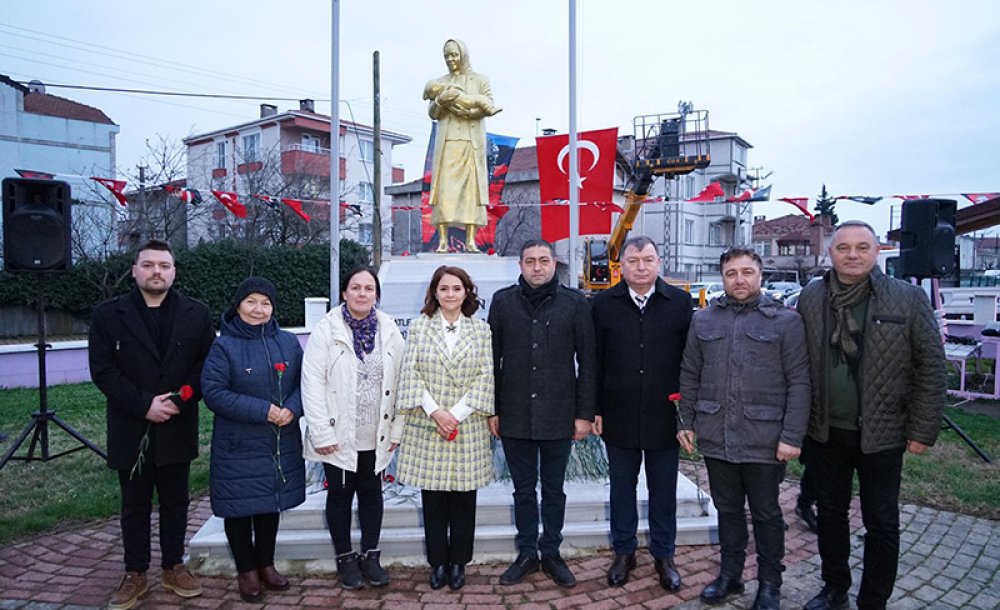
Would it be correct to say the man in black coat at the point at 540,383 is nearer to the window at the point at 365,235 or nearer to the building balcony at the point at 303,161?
the building balcony at the point at 303,161

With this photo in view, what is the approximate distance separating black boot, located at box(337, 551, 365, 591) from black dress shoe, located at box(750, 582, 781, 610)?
6.71 ft

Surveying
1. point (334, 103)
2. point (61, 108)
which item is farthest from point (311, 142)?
point (334, 103)

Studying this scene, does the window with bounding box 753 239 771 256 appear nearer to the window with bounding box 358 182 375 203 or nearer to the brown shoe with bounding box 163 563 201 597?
the window with bounding box 358 182 375 203

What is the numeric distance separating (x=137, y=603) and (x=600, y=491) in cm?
276

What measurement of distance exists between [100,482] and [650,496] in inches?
178

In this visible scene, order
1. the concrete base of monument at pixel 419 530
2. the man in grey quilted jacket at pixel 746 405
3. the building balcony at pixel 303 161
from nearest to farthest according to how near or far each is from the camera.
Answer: the man in grey quilted jacket at pixel 746 405, the concrete base of monument at pixel 419 530, the building balcony at pixel 303 161

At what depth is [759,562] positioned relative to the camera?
319 cm

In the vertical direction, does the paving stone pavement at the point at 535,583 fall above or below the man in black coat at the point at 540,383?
below

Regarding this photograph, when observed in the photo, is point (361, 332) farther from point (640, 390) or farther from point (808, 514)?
point (808, 514)

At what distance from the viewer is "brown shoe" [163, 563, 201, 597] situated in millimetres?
3324

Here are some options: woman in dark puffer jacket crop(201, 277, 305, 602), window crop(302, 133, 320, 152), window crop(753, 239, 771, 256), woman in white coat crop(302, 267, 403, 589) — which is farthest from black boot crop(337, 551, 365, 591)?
window crop(753, 239, 771, 256)

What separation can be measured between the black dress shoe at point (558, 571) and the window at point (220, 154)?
26515mm

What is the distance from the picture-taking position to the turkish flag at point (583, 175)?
31.6ft

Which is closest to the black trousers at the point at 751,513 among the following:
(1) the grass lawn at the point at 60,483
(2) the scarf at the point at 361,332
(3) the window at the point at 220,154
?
(2) the scarf at the point at 361,332
